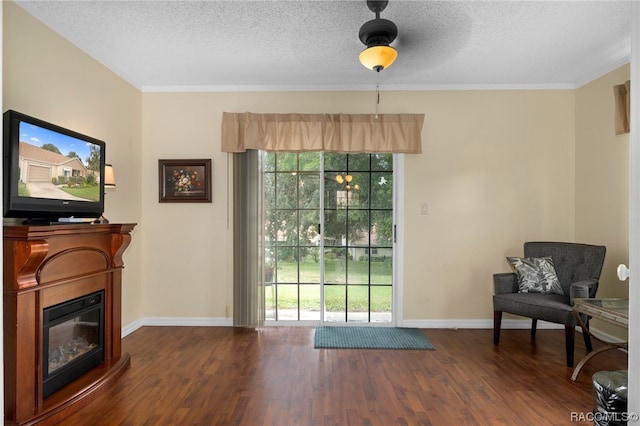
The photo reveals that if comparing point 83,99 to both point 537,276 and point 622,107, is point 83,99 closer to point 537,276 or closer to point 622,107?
point 537,276

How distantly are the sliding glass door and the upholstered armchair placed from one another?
112cm

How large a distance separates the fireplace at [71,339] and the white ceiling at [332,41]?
79.6 inches

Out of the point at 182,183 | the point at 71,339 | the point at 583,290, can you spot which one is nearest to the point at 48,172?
the point at 71,339

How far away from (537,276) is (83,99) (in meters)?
4.32

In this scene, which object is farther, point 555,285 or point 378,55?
point 555,285

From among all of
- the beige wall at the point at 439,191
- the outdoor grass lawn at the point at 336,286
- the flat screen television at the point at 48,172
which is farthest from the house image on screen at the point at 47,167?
the outdoor grass lawn at the point at 336,286

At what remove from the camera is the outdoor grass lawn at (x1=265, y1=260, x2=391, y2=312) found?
13.1 ft

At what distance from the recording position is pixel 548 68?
348cm

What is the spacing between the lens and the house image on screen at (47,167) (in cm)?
216

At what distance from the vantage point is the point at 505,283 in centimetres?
346

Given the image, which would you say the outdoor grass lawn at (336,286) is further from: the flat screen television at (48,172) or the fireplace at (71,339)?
the flat screen television at (48,172)

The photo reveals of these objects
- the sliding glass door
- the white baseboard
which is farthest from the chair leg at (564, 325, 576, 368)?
the white baseboard

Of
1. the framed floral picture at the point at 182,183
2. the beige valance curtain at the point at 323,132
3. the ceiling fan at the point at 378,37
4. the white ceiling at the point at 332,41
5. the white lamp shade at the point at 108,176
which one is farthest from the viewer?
the framed floral picture at the point at 182,183

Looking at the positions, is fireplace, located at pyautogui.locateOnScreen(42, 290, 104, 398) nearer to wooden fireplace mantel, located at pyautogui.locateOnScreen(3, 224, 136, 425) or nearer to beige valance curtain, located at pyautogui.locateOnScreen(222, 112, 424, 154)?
wooden fireplace mantel, located at pyautogui.locateOnScreen(3, 224, 136, 425)
